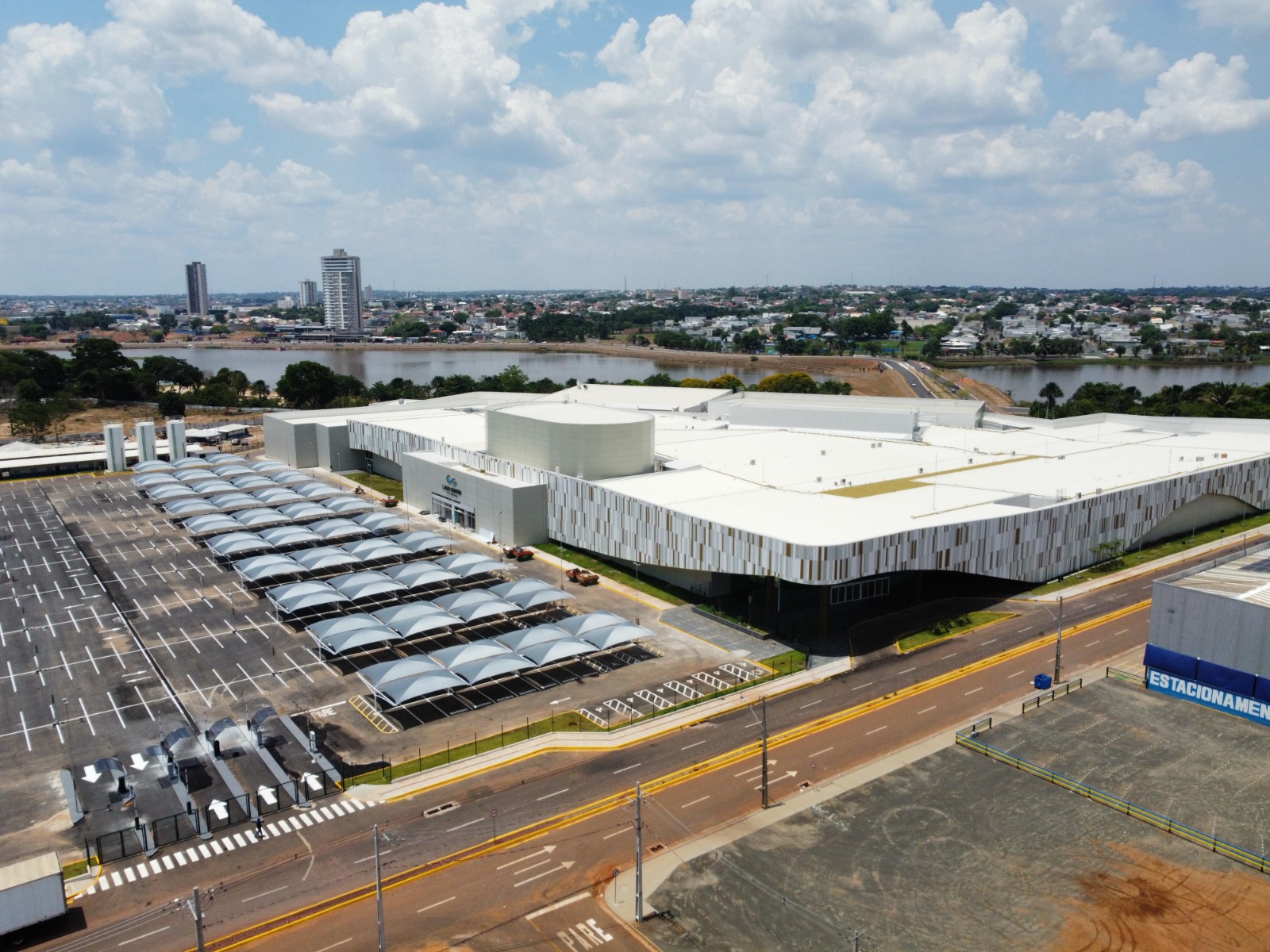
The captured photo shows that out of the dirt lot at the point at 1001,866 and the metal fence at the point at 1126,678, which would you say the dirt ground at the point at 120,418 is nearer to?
the metal fence at the point at 1126,678

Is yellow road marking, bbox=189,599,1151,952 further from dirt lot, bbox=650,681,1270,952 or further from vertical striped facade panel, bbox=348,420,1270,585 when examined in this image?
vertical striped facade panel, bbox=348,420,1270,585

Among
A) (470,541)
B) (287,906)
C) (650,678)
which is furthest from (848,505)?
(287,906)

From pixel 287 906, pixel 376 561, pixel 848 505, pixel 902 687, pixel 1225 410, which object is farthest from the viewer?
pixel 1225 410

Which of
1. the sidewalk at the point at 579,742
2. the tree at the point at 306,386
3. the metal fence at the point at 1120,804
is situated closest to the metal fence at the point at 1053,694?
the metal fence at the point at 1120,804

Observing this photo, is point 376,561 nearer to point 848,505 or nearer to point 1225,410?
point 848,505

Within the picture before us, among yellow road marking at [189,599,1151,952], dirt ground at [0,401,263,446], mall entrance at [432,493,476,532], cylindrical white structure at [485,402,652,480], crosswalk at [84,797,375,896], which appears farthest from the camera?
dirt ground at [0,401,263,446]

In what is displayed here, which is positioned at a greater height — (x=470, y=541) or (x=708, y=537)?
(x=708, y=537)

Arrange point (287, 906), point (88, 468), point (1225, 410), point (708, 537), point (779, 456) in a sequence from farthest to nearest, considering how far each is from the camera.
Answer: point (1225, 410)
point (88, 468)
point (779, 456)
point (708, 537)
point (287, 906)

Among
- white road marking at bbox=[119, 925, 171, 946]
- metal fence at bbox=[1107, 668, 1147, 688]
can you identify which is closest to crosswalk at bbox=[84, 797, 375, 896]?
white road marking at bbox=[119, 925, 171, 946]
